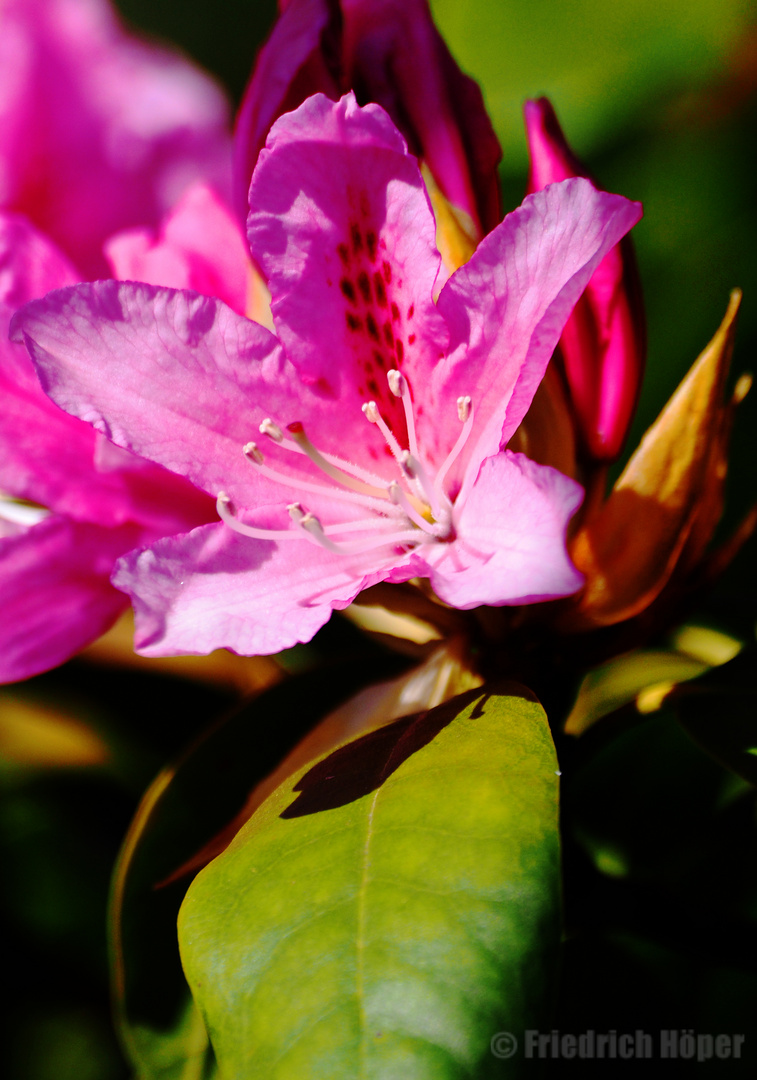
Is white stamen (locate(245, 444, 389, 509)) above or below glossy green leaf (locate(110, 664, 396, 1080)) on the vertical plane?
above

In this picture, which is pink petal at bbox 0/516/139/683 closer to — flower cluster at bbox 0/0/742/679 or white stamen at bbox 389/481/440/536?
flower cluster at bbox 0/0/742/679

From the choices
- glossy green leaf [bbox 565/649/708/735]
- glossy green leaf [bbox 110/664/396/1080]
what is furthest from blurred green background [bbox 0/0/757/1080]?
glossy green leaf [bbox 110/664/396/1080]

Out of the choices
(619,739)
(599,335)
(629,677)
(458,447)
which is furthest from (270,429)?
(619,739)

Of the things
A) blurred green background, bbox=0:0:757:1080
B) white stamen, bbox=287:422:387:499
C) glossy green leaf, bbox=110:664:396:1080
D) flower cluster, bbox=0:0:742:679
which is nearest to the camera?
flower cluster, bbox=0:0:742:679

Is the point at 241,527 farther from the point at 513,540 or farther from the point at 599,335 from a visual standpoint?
the point at 599,335

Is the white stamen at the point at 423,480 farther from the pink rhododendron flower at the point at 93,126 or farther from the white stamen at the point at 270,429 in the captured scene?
the pink rhododendron flower at the point at 93,126

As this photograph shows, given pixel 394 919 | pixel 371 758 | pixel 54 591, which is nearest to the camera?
pixel 394 919
